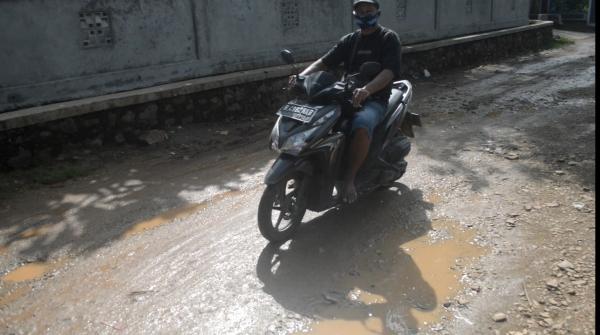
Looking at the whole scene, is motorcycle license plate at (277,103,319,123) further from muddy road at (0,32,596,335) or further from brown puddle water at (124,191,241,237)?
brown puddle water at (124,191,241,237)

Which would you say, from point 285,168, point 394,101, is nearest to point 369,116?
point 394,101

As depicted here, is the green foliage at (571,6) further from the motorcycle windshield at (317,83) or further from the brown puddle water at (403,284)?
the motorcycle windshield at (317,83)

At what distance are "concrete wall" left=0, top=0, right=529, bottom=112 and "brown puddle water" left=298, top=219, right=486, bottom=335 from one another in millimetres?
5200

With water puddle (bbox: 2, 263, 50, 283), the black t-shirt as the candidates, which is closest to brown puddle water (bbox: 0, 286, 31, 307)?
water puddle (bbox: 2, 263, 50, 283)

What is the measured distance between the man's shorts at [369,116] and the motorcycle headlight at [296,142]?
457 millimetres

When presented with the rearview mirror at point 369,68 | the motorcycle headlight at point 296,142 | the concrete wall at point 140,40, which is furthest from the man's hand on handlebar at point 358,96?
the concrete wall at point 140,40

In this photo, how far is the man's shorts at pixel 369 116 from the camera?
3.99 m

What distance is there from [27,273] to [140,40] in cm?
472

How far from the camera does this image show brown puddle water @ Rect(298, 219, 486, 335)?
2979 millimetres

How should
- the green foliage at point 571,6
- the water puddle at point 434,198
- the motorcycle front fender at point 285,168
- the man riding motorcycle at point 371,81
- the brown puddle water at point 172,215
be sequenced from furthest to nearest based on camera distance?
the green foliage at point 571,6
the water puddle at point 434,198
the brown puddle water at point 172,215
the man riding motorcycle at point 371,81
the motorcycle front fender at point 285,168

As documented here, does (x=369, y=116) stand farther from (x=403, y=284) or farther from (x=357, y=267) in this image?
(x=403, y=284)

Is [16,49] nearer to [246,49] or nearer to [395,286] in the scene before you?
[246,49]

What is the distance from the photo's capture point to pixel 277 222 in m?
3.96

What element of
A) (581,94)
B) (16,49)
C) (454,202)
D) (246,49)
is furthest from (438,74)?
(16,49)
